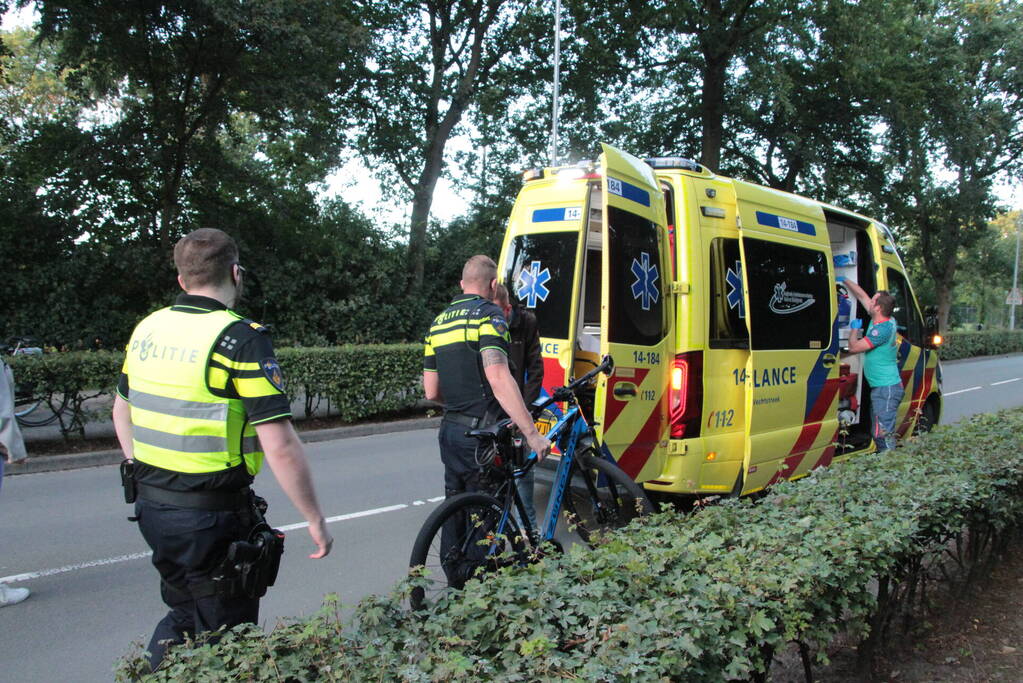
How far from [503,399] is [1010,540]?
2.90 metres

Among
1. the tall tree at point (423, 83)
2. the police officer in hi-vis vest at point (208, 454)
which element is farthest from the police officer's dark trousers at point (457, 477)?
the tall tree at point (423, 83)

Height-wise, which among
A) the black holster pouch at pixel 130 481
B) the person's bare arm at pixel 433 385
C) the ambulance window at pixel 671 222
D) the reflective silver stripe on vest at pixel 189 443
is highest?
the ambulance window at pixel 671 222

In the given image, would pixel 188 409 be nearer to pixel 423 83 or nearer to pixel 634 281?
pixel 634 281

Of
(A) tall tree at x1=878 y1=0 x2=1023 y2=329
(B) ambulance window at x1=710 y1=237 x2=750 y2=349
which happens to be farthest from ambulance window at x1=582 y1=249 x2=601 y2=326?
(A) tall tree at x1=878 y1=0 x2=1023 y2=329

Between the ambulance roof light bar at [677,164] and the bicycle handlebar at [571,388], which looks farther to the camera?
the ambulance roof light bar at [677,164]

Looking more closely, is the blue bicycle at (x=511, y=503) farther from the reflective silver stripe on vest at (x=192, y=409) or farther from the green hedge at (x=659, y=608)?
the reflective silver stripe on vest at (x=192, y=409)

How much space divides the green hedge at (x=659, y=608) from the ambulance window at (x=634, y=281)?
5.41ft

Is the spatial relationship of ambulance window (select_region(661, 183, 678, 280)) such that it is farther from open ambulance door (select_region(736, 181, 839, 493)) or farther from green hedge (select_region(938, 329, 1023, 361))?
green hedge (select_region(938, 329, 1023, 361))

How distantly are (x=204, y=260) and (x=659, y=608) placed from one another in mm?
1819

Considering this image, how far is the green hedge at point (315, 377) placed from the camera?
8.88 metres

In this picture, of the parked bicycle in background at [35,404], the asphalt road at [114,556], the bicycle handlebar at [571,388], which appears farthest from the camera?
the parked bicycle in background at [35,404]

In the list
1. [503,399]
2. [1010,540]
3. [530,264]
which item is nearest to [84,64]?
[530,264]

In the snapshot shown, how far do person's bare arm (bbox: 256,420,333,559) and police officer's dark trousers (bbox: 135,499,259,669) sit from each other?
0.75ft

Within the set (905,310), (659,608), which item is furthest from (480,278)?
(905,310)
